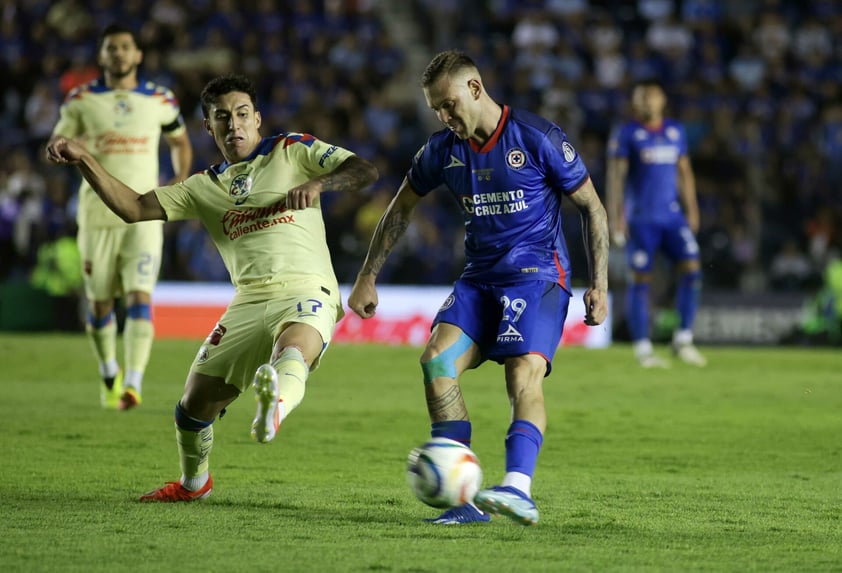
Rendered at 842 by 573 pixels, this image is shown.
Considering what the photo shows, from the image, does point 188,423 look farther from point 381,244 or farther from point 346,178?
point 346,178

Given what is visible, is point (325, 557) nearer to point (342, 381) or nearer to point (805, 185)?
point (342, 381)

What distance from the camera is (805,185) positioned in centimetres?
1897

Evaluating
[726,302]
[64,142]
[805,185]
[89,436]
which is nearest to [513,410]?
[64,142]

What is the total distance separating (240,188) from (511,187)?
131 centimetres

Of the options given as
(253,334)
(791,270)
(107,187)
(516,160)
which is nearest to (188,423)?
(253,334)

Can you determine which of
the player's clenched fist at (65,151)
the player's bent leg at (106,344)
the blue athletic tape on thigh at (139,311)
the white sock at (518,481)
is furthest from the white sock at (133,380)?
the white sock at (518,481)

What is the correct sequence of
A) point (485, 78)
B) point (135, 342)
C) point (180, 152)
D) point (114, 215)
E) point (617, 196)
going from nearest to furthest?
1. point (135, 342)
2. point (114, 215)
3. point (180, 152)
4. point (617, 196)
5. point (485, 78)

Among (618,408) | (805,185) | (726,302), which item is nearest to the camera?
(618,408)

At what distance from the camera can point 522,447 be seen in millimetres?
5438

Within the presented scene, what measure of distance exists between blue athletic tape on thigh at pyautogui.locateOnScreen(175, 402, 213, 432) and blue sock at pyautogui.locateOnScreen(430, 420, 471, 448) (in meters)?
1.13

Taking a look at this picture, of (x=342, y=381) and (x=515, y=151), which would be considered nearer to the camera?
(x=515, y=151)

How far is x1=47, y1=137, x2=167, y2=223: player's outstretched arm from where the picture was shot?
5984mm

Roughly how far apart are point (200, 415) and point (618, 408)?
501 cm

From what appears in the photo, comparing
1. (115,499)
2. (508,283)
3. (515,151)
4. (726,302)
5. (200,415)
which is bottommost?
(726,302)
